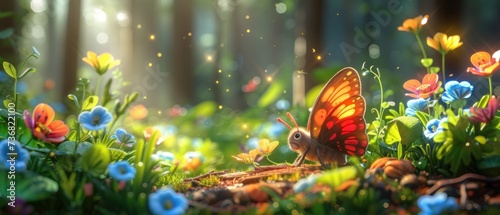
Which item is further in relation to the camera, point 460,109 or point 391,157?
point 391,157

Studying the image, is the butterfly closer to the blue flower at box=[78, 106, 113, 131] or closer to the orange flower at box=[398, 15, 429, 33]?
the orange flower at box=[398, 15, 429, 33]

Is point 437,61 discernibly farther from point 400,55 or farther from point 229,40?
point 229,40

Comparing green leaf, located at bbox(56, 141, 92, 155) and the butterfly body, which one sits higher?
green leaf, located at bbox(56, 141, 92, 155)

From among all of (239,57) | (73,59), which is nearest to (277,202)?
(73,59)

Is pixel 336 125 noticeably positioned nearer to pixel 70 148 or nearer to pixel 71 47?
pixel 70 148

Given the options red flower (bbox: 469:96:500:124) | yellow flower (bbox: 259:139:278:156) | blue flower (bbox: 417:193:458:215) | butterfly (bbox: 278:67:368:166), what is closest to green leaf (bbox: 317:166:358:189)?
blue flower (bbox: 417:193:458:215)

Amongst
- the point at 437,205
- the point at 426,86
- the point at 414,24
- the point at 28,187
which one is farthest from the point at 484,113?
the point at 28,187

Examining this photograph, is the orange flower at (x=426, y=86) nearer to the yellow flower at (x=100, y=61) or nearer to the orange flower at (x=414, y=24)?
the orange flower at (x=414, y=24)
